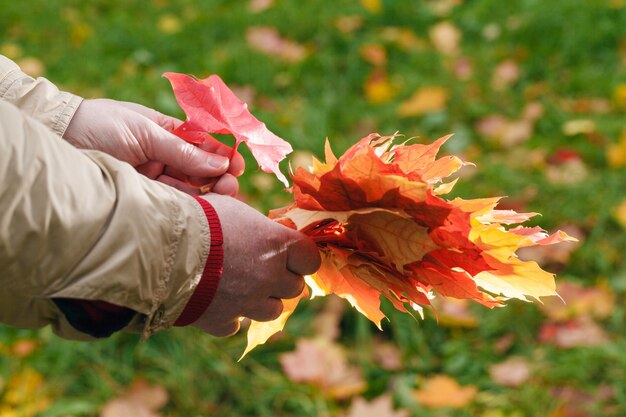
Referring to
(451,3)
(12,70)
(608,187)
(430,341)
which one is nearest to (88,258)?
(12,70)

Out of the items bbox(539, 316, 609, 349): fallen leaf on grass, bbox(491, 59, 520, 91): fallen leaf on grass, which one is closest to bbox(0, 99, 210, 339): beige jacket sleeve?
bbox(539, 316, 609, 349): fallen leaf on grass

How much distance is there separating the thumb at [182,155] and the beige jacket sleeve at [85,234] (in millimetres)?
198

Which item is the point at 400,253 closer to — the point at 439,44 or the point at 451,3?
the point at 439,44

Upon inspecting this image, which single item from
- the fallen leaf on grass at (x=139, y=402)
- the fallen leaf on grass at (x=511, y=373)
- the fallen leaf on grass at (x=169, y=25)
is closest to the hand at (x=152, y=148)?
the fallen leaf on grass at (x=139, y=402)

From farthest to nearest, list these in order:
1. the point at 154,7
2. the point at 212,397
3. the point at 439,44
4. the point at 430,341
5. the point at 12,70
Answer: the point at 154,7, the point at 439,44, the point at 430,341, the point at 212,397, the point at 12,70

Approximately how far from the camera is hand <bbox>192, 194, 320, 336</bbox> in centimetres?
117

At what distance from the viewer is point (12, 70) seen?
4.61ft

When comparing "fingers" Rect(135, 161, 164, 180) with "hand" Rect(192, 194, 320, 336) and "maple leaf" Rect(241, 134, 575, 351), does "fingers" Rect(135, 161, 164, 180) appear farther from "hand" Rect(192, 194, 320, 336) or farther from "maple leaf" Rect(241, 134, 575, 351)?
"maple leaf" Rect(241, 134, 575, 351)

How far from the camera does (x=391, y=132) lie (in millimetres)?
2924

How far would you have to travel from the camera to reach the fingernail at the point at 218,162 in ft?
4.37

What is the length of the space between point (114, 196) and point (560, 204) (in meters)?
1.80

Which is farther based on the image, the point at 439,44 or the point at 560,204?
the point at 439,44

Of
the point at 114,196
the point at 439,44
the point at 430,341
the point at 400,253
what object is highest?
the point at 114,196

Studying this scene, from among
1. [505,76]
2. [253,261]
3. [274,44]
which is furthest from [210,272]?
[274,44]
